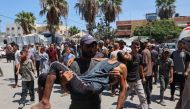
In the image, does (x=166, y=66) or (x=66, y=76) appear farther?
(x=166, y=66)

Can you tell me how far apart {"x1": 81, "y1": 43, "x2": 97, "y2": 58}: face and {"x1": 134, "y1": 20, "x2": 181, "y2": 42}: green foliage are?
53.9 meters

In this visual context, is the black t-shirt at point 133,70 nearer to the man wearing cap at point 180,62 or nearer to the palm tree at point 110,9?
the man wearing cap at point 180,62

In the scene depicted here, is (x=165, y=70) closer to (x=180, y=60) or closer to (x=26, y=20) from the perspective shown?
(x=180, y=60)

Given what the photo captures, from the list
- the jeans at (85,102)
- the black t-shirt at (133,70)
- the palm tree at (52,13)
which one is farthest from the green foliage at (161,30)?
the jeans at (85,102)

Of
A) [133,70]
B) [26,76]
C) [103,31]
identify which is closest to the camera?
[133,70]

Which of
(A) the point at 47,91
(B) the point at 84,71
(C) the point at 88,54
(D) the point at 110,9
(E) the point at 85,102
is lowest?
(E) the point at 85,102

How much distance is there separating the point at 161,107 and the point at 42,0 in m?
28.7

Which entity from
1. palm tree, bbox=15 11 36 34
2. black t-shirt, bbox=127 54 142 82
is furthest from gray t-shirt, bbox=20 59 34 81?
palm tree, bbox=15 11 36 34

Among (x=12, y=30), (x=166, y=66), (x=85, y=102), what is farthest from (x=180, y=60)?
(x=12, y=30)

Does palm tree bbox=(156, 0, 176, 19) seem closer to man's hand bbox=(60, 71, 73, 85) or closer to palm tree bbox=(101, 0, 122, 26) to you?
palm tree bbox=(101, 0, 122, 26)

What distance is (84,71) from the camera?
4180 millimetres

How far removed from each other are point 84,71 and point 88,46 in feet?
0.89

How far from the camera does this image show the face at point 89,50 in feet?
13.7

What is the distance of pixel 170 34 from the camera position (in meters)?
58.8
